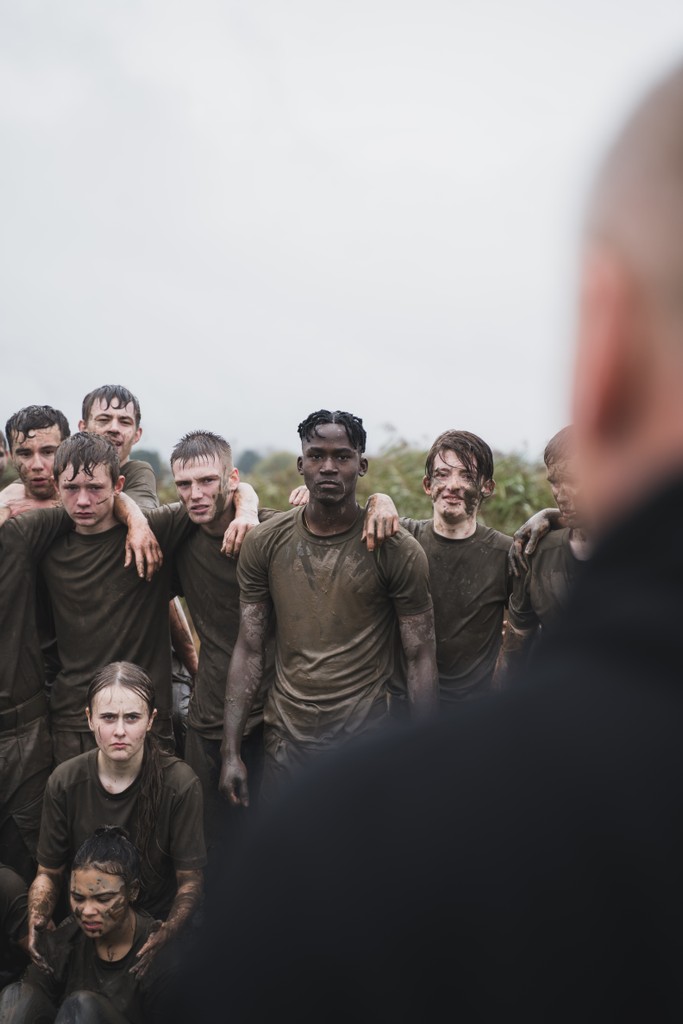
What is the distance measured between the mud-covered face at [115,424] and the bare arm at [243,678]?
1687 millimetres

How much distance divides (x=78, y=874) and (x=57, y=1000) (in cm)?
54

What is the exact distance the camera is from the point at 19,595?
5.25m

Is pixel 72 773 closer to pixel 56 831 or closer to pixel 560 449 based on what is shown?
pixel 56 831

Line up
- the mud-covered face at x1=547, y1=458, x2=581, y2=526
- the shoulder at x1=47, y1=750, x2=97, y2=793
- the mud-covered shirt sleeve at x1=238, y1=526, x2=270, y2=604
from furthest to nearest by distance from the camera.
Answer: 1. the mud-covered shirt sleeve at x1=238, y1=526, x2=270, y2=604
2. the shoulder at x1=47, y1=750, x2=97, y2=793
3. the mud-covered face at x1=547, y1=458, x2=581, y2=526

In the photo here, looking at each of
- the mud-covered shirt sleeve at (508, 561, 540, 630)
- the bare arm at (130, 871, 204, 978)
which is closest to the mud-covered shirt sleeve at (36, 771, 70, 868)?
the bare arm at (130, 871, 204, 978)

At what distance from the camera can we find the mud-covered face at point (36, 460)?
5.92m

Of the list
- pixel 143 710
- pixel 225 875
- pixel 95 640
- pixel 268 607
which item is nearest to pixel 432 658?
pixel 268 607

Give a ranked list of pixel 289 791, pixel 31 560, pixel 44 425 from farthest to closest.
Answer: pixel 44 425 < pixel 31 560 < pixel 289 791

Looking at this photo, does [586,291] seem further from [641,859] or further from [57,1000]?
[57,1000]

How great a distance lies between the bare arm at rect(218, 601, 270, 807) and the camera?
5012 millimetres

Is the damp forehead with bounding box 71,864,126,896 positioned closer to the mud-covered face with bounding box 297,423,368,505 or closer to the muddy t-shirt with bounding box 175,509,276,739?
the muddy t-shirt with bounding box 175,509,276,739

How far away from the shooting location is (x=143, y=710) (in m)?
4.79

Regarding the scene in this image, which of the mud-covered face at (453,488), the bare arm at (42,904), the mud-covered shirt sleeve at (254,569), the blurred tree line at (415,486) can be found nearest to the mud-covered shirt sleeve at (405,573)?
the mud-covered face at (453,488)

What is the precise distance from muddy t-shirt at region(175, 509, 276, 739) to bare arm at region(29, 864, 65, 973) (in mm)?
1017
